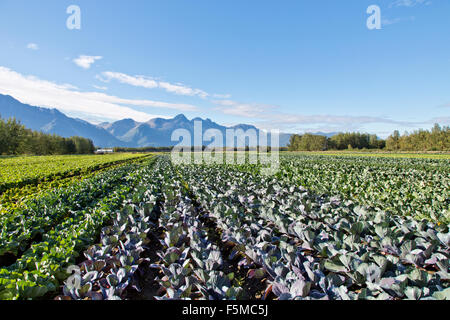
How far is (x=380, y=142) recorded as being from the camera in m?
109

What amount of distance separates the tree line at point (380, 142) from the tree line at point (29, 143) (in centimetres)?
10074

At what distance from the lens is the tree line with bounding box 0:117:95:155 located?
6106 centimetres

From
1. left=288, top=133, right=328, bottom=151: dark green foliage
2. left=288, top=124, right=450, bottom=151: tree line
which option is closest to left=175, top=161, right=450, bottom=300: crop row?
left=288, top=124, right=450, bottom=151: tree line

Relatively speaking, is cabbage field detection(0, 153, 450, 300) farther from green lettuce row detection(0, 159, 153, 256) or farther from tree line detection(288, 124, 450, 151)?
tree line detection(288, 124, 450, 151)

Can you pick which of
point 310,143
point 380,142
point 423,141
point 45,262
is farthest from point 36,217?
point 380,142

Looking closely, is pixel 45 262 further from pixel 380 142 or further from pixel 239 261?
pixel 380 142

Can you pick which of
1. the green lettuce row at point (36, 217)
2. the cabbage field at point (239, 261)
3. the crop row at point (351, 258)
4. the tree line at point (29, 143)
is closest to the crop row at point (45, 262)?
the cabbage field at point (239, 261)

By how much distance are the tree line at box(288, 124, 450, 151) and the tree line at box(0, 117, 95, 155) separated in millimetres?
100737

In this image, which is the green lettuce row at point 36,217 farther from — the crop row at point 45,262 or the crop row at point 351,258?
the crop row at point 351,258

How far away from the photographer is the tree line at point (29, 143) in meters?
61.1

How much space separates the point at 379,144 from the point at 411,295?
128631mm

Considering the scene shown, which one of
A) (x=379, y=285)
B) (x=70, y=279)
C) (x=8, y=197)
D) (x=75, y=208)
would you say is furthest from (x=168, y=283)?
(x=8, y=197)
